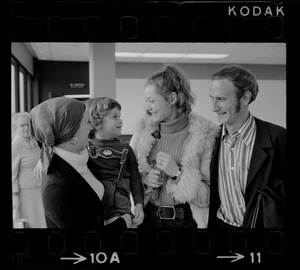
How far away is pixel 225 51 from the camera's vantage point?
894mm

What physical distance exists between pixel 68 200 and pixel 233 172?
1.16 ft

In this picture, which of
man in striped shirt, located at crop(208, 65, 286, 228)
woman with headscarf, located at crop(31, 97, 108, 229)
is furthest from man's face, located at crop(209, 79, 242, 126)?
woman with headscarf, located at crop(31, 97, 108, 229)

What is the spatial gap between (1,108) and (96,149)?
21 centimetres

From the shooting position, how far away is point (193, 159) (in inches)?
36.4

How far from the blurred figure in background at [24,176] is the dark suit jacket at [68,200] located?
2 centimetres

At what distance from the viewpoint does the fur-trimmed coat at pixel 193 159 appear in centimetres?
92

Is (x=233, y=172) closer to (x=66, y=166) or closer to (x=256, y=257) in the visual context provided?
(x=256, y=257)

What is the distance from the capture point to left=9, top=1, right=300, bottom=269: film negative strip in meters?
0.84

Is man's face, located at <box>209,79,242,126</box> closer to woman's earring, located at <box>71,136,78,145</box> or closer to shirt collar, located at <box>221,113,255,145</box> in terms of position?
shirt collar, located at <box>221,113,255,145</box>

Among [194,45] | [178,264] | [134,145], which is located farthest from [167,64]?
[178,264]

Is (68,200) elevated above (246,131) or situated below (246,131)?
below
